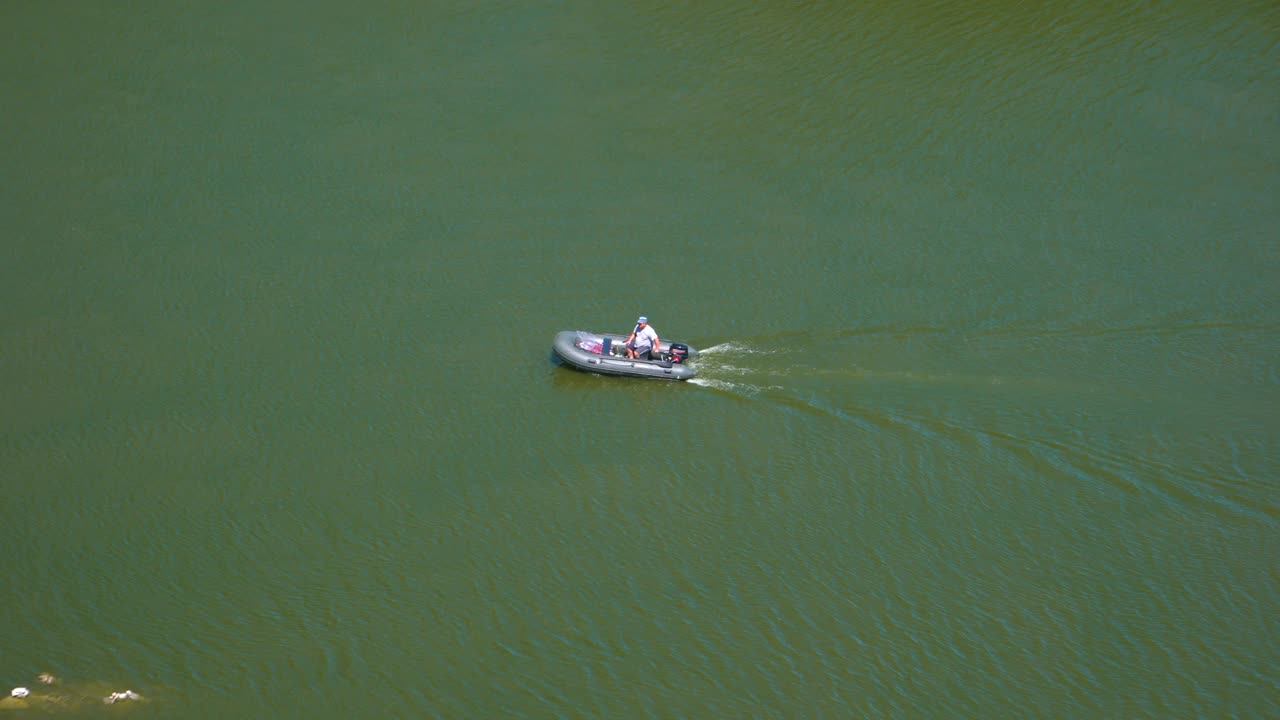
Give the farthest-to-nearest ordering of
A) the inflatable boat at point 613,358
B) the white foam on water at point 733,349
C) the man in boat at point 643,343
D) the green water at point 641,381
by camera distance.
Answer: the white foam on water at point 733,349, the man in boat at point 643,343, the inflatable boat at point 613,358, the green water at point 641,381

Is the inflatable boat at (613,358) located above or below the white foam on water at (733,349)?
below

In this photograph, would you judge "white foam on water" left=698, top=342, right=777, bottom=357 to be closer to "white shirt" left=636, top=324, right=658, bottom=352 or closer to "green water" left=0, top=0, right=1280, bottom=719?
"green water" left=0, top=0, right=1280, bottom=719

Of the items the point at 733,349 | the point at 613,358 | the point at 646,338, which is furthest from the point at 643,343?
the point at 733,349

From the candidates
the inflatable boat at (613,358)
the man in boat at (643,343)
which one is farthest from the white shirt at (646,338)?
the inflatable boat at (613,358)

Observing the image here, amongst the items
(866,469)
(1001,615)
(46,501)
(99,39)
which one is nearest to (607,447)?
(866,469)

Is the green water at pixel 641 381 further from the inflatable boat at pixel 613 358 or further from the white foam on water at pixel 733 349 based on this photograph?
the inflatable boat at pixel 613 358

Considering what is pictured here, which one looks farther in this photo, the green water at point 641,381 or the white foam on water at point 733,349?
the white foam on water at point 733,349

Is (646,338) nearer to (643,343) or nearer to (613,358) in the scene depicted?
(643,343)
